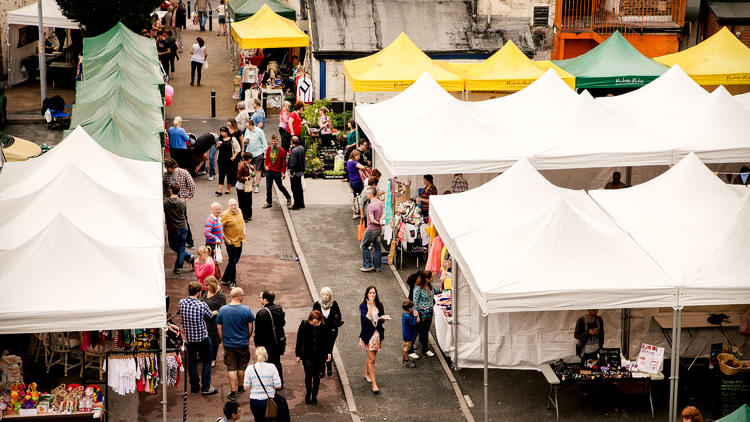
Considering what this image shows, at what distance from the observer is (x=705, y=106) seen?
19.5m

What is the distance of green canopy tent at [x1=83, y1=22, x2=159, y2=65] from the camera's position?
76.7 ft

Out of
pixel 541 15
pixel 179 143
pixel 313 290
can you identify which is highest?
pixel 541 15

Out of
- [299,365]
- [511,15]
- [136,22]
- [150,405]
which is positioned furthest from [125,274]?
[511,15]

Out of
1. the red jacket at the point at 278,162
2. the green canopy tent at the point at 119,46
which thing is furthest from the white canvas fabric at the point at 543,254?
the green canopy tent at the point at 119,46

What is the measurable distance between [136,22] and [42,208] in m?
16.1

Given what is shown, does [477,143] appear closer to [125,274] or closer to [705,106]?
[705,106]

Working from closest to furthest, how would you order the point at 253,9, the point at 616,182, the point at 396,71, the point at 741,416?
1. the point at 741,416
2. the point at 616,182
3. the point at 396,71
4. the point at 253,9

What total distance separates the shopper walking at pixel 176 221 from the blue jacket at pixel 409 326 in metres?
4.97

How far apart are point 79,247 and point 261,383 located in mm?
2809

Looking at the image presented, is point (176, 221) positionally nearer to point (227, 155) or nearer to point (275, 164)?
point (275, 164)

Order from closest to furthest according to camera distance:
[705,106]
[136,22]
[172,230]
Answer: [172,230] → [705,106] → [136,22]

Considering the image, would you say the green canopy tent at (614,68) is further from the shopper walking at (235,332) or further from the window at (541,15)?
the shopper walking at (235,332)

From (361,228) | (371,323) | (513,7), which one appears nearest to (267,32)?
(513,7)

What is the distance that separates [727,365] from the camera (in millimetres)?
12945
